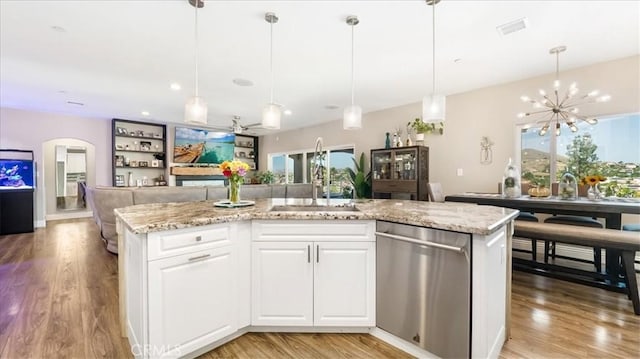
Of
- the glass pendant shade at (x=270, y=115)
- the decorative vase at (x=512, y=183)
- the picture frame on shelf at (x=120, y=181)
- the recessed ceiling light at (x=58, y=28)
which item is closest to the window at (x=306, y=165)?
the decorative vase at (x=512, y=183)

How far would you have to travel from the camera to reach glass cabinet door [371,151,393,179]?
5.54 metres

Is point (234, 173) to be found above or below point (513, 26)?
below

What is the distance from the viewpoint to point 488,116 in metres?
4.62

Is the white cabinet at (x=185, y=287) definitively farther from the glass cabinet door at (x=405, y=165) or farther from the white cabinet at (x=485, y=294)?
the glass cabinet door at (x=405, y=165)

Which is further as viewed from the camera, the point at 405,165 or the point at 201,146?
the point at 201,146

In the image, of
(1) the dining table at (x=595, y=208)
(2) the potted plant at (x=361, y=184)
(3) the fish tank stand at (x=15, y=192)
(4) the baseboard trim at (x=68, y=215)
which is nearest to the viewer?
(1) the dining table at (x=595, y=208)

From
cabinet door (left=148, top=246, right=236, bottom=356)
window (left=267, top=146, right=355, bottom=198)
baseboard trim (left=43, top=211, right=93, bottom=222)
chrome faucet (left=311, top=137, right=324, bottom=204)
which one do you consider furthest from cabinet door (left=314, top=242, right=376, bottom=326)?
baseboard trim (left=43, top=211, right=93, bottom=222)

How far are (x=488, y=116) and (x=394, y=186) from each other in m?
1.87

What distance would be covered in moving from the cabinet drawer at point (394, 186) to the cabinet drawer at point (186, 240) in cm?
390

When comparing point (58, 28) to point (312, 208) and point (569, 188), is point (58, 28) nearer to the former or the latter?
point (312, 208)

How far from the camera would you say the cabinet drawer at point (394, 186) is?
202 inches

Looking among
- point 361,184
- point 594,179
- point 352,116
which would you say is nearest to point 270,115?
point 352,116

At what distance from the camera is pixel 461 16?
8.34 ft

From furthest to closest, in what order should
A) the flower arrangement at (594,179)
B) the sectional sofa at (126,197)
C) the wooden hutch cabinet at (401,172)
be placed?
the wooden hutch cabinet at (401,172) < the sectional sofa at (126,197) < the flower arrangement at (594,179)
